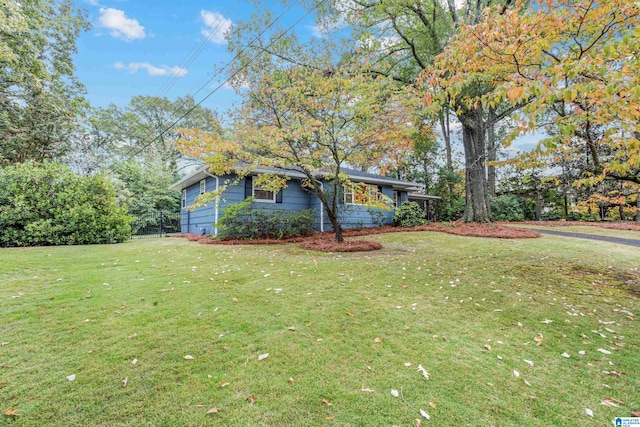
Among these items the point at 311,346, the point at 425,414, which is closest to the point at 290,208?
the point at 311,346

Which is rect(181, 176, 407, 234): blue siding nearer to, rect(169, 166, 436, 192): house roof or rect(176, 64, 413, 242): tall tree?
rect(169, 166, 436, 192): house roof

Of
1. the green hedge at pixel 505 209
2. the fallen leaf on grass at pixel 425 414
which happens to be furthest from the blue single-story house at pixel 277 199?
the fallen leaf on grass at pixel 425 414

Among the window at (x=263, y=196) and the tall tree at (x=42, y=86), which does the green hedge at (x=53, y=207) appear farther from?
the window at (x=263, y=196)

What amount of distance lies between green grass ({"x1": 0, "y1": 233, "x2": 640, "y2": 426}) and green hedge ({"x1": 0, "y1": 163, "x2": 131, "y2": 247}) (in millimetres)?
4937

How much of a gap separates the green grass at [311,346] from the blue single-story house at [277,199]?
7050 mm

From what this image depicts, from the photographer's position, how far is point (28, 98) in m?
12.1

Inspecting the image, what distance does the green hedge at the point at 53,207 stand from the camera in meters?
8.63

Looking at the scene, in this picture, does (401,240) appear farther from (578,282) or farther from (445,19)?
(445,19)

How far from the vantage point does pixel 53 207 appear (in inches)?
364

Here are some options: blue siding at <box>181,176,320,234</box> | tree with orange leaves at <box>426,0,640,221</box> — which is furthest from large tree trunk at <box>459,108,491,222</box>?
tree with orange leaves at <box>426,0,640,221</box>

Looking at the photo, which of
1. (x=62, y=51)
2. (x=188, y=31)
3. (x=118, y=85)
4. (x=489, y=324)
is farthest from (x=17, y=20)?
(x=118, y=85)

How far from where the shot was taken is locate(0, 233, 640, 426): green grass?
1802mm

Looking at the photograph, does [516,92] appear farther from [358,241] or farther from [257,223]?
[257,223]

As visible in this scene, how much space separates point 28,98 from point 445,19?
17.9 m
